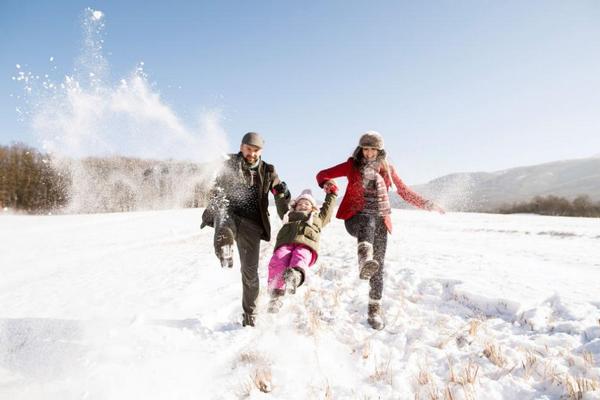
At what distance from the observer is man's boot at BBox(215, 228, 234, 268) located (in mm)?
3947

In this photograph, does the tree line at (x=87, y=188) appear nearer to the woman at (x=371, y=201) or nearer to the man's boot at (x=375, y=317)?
the woman at (x=371, y=201)

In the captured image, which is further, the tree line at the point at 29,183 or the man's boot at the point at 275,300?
the tree line at the point at 29,183

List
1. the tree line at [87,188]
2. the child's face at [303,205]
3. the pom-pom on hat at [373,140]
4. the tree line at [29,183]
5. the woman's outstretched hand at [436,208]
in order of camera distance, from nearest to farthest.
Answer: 1. the pom-pom on hat at [373,140]
2. the woman's outstretched hand at [436,208]
3. the child's face at [303,205]
4. the tree line at [87,188]
5. the tree line at [29,183]

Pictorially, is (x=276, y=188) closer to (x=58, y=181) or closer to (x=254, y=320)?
(x=254, y=320)

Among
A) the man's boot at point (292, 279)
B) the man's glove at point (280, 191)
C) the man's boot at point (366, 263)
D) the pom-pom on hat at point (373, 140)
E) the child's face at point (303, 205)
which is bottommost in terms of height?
the man's boot at point (292, 279)

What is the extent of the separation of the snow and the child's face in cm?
135

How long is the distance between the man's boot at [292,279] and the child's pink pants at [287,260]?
12 cm

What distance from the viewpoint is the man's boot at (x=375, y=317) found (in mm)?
4246

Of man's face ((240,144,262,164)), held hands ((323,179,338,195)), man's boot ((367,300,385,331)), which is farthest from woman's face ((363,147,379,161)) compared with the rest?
man's boot ((367,300,385,331))

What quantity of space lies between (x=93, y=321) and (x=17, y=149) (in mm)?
58190

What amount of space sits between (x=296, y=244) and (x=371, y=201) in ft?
3.60

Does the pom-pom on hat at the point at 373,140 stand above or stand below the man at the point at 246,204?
above

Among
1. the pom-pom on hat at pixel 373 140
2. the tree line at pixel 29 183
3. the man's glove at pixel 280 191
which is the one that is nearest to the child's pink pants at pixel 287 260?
the man's glove at pixel 280 191

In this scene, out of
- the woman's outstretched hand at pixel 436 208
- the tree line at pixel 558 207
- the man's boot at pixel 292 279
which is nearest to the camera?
the man's boot at pixel 292 279
